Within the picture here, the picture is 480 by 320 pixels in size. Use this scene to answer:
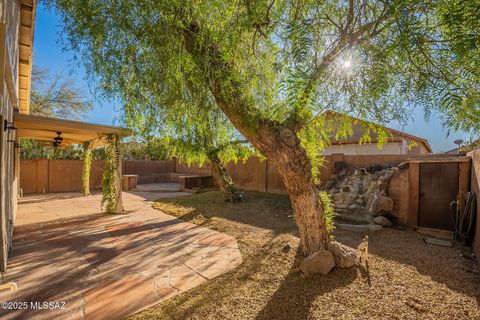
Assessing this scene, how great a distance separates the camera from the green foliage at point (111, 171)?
7.36 metres

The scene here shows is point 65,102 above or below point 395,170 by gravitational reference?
above

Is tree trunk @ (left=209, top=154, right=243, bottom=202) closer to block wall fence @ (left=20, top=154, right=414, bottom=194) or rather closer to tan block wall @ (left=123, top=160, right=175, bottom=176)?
block wall fence @ (left=20, top=154, right=414, bottom=194)

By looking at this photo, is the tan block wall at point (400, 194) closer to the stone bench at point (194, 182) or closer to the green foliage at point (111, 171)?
the green foliage at point (111, 171)

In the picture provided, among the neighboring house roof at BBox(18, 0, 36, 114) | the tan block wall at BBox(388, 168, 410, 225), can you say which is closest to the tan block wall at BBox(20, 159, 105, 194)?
the neighboring house roof at BBox(18, 0, 36, 114)

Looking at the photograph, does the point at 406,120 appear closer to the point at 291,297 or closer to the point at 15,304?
the point at 291,297

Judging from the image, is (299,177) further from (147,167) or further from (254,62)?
(147,167)

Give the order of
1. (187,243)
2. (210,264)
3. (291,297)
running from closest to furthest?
(291,297) → (210,264) → (187,243)

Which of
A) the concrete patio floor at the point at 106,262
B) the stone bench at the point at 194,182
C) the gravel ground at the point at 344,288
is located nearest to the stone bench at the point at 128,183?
the stone bench at the point at 194,182

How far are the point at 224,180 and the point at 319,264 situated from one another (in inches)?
237

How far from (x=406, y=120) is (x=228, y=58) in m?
2.37

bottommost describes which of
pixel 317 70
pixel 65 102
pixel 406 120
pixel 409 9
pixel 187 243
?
pixel 187 243

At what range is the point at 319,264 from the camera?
3.42 metres

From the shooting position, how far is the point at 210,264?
3992 millimetres

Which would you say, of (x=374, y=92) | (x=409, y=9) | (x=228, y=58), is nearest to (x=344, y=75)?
(x=374, y=92)
